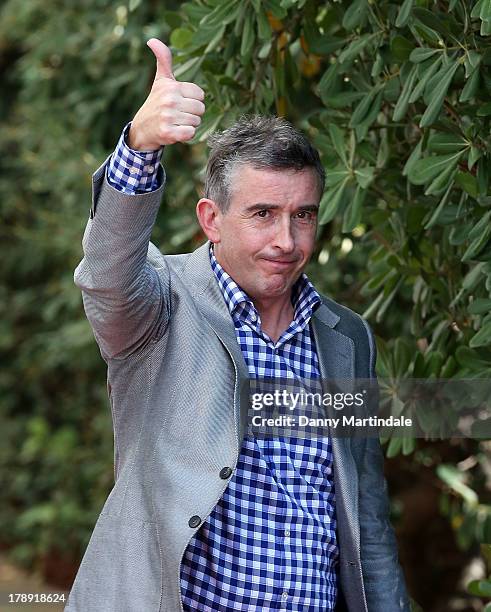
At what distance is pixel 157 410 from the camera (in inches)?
86.8

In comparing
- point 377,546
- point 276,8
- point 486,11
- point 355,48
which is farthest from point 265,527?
point 276,8

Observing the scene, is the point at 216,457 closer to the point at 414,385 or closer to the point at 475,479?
the point at 414,385

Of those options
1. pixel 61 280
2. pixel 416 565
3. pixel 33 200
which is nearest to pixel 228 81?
pixel 416 565

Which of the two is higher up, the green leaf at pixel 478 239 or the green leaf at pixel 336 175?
the green leaf at pixel 336 175

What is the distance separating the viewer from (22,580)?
6621mm

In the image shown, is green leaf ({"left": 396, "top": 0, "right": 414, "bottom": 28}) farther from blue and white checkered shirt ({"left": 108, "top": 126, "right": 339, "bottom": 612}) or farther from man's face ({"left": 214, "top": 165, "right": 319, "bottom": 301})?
blue and white checkered shirt ({"left": 108, "top": 126, "right": 339, "bottom": 612})

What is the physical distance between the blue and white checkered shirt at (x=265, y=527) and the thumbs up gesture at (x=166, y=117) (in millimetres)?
86

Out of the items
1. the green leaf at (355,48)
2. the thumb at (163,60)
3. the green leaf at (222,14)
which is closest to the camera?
the thumb at (163,60)

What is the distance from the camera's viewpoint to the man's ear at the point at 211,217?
7.60 ft

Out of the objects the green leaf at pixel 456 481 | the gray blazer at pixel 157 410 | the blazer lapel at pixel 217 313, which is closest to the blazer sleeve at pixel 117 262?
the gray blazer at pixel 157 410

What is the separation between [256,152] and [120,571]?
34.0 inches

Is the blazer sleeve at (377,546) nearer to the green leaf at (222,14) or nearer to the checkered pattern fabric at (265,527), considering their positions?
the checkered pattern fabric at (265,527)

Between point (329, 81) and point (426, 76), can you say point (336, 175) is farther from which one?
point (426, 76)

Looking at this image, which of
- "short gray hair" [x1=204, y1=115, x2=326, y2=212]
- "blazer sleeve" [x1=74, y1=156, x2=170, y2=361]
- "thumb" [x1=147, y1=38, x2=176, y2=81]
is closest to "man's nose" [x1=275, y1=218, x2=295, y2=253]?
"short gray hair" [x1=204, y1=115, x2=326, y2=212]
